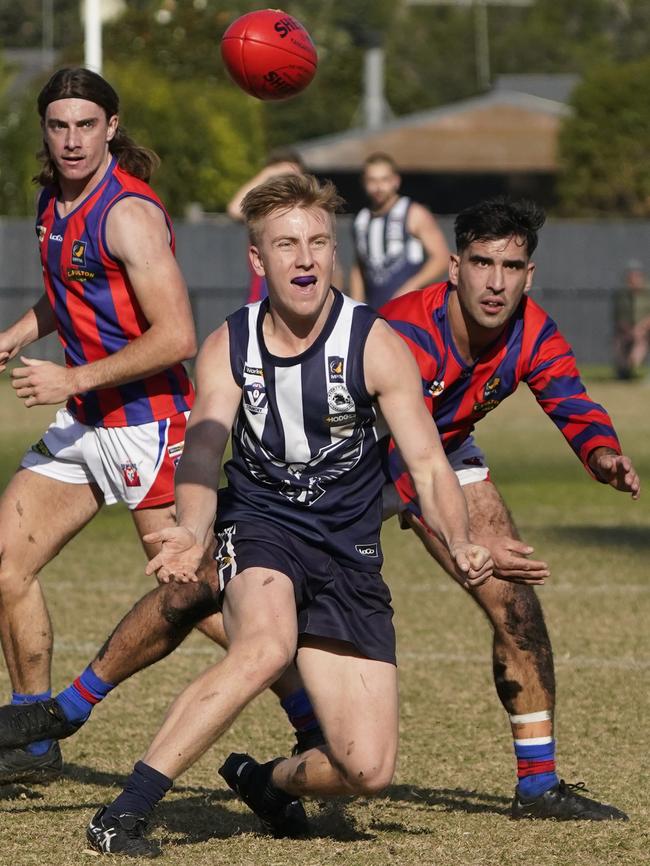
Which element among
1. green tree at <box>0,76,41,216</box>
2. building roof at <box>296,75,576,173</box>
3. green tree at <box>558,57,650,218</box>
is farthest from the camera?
building roof at <box>296,75,576,173</box>

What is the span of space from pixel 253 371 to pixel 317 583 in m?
0.68

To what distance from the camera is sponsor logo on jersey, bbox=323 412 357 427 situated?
5.14 m

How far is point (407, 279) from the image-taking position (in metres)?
14.5

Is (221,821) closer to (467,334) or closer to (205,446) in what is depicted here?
(205,446)

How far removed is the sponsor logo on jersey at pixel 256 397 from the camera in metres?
5.11

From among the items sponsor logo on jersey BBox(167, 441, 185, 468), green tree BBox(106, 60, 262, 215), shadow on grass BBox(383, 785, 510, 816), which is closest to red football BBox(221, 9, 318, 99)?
sponsor logo on jersey BBox(167, 441, 185, 468)

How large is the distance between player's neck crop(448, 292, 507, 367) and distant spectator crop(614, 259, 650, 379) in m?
21.9

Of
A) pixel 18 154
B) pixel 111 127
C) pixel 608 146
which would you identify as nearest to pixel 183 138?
pixel 18 154

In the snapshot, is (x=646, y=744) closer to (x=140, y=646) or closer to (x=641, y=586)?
(x=140, y=646)

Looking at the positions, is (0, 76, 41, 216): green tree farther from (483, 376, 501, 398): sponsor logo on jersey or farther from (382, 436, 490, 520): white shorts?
(483, 376, 501, 398): sponsor logo on jersey

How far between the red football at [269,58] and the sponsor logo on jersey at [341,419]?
2.48m

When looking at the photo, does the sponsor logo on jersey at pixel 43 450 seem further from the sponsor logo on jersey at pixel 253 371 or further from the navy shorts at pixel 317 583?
the sponsor logo on jersey at pixel 253 371

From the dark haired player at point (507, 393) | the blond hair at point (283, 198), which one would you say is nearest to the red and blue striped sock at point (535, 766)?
the dark haired player at point (507, 393)

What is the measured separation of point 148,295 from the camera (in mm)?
5836
